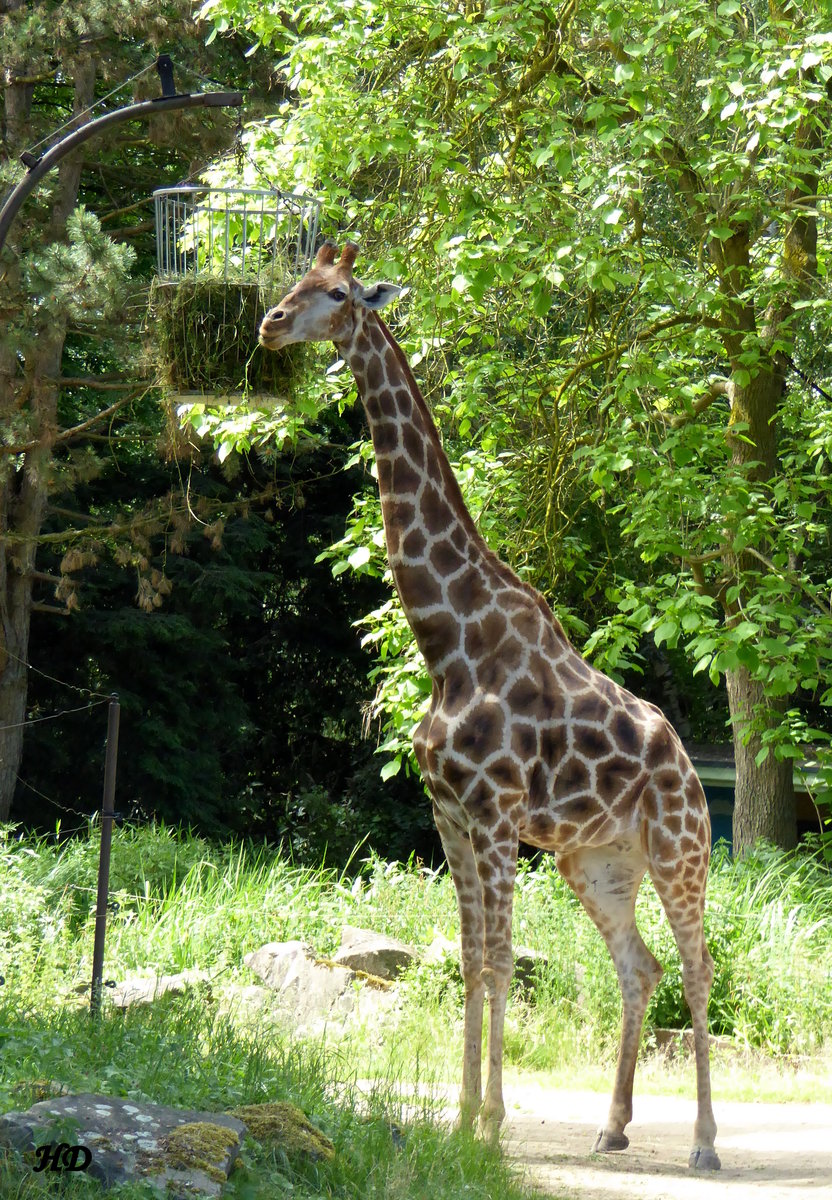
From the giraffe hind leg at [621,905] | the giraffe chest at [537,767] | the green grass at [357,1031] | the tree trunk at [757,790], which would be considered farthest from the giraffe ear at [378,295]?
the tree trunk at [757,790]

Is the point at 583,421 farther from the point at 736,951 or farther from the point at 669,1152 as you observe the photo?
the point at 669,1152

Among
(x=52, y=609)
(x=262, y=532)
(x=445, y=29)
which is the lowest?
(x=52, y=609)

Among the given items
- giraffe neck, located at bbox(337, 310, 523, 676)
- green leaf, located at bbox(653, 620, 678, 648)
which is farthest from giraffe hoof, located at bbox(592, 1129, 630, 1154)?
green leaf, located at bbox(653, 620, 678, 648)

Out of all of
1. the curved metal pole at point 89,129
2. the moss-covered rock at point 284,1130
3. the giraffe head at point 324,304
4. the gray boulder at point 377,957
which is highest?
the curved metal pole at point 89,129

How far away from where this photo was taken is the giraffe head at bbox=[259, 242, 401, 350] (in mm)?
5945

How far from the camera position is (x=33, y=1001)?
777cm

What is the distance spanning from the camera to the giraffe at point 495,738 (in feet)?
20.1

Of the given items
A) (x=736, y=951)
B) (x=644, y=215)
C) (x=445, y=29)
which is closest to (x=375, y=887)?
(x=736, y=951)

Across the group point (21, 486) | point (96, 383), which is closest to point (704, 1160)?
point (96, 383)

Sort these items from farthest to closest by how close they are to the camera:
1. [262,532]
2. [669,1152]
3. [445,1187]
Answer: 1. [262,532]
2. [669,1152]
3. [445,1187]

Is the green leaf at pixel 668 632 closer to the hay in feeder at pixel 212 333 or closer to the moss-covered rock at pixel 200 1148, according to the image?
the hay in feeder at pixel 212 333

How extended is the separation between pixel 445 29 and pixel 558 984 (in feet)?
21.2

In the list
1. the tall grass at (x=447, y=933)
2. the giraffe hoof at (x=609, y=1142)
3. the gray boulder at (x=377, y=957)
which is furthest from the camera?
the gray boulder at (x=377, y=957)

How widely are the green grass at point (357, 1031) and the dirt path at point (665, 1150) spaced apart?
43 cm
